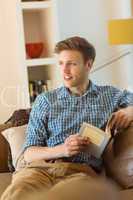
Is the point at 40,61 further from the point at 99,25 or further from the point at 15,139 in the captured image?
the point at 15,139

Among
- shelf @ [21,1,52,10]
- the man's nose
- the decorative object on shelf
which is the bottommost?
the man's nose

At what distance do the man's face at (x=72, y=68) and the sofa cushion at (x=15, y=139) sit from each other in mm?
387

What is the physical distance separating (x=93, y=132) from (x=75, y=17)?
1665 mm

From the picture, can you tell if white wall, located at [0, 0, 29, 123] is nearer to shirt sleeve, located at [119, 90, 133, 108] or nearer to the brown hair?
the brown hair

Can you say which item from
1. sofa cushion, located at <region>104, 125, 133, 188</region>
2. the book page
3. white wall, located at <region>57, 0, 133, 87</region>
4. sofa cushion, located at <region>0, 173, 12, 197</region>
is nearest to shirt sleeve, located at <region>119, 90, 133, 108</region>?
sofa cushion, located at <region>104, 125, 133, 188</region>

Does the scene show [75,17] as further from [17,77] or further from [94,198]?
[94,198]

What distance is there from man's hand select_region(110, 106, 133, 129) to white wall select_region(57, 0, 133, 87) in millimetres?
1405

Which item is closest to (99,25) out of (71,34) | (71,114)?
(71,34)

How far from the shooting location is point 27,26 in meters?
3.01

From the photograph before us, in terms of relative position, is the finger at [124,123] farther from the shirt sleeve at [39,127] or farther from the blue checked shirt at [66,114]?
the shirt sleeve at [39,127]

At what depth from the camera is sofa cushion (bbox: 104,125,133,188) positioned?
172cm

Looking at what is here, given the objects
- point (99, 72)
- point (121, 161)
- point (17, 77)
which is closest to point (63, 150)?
point (121, 161)

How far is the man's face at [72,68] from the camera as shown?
76.5 inches

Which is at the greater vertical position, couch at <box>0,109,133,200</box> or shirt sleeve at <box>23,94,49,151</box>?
shirt sleeve at <box>23,94,49,151</box>
